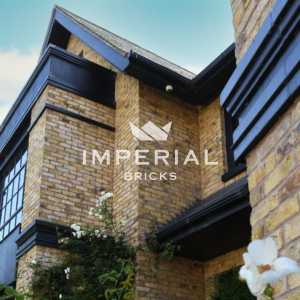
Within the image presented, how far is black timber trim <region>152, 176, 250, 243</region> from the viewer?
16.5 feet

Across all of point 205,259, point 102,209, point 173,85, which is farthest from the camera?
point 173,85

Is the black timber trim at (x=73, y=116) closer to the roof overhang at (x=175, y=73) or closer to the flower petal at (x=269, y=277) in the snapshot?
the roof overhang at (x=175, y=73)

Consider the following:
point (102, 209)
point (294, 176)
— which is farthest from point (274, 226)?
point (102, 209)

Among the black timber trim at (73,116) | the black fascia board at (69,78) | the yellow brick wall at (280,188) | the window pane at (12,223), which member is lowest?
the yellow brick wall at (280,188)

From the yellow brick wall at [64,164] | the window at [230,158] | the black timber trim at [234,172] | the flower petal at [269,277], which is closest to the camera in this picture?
the flower petal at [269,277]

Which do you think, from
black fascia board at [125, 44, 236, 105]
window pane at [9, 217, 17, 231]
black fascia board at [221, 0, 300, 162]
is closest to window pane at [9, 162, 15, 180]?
window pane at [9, 217, 17, 231]

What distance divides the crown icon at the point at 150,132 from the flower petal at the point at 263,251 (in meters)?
5.92

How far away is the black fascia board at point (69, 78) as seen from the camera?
768 cm

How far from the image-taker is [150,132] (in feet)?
23.5

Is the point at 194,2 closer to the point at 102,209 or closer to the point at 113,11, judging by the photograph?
the point at 113,11

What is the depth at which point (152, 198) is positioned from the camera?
22.0 ft

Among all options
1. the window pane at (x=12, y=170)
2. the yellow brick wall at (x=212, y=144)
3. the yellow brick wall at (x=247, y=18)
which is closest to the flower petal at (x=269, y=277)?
the yellow brick wall at (x=247, y=18)

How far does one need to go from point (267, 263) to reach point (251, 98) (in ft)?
4.92

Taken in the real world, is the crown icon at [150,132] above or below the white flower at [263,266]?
above
